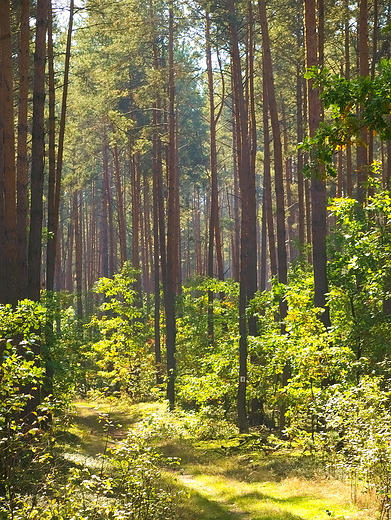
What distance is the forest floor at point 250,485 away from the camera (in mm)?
8758

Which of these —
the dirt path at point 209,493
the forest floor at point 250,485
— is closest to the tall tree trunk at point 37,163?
the forest floor at point 250,485

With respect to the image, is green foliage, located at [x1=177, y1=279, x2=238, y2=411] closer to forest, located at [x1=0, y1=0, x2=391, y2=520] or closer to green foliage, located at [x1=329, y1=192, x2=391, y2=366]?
forest, located at [x1=0, y1=0, x2=391, y2=520]

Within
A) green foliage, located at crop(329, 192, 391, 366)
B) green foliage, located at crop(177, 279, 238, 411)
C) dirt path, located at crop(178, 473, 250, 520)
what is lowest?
dirt path, located at crop(178, 473, 250, 520)

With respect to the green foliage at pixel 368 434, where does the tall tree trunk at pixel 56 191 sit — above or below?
above

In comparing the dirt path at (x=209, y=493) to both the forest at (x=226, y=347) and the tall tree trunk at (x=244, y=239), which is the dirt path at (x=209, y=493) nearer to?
the forest at (x=226, y=347)

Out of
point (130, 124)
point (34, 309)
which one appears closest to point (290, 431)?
point (34, 309)

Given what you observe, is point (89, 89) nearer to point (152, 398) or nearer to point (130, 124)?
point (130, 124)

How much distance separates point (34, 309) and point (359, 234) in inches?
237

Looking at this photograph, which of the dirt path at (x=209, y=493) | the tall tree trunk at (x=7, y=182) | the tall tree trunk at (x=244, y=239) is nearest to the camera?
the dirt path at (x=209, y=493)

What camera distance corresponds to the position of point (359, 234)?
433 inches

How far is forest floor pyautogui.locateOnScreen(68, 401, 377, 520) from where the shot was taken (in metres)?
8.76

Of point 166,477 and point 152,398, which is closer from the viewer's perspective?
point 166,477

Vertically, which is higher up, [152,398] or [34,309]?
[34,309]

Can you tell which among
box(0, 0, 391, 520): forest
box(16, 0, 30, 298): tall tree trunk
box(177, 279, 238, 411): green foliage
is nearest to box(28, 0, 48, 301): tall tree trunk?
box(0, 0, 391, 520): forest
